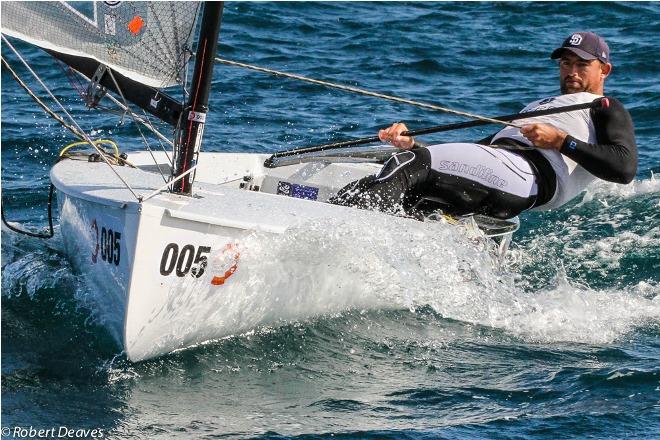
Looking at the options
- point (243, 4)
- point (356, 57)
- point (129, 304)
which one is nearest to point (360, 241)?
point (129, 304)

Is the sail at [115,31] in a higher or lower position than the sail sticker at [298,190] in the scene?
higher

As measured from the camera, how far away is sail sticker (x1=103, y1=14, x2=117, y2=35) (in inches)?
176

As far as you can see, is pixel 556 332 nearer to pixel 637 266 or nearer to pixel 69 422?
pixel 637 266

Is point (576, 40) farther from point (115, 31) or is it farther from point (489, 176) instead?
point (115, 31)

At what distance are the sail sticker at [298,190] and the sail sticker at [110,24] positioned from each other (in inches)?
75.7

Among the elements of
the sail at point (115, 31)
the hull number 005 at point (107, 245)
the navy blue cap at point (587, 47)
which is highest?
the navy blue cap at point (587, 47)

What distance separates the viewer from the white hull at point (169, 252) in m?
4.11

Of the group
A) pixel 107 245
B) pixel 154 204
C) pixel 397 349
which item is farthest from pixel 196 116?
pixel 397 349

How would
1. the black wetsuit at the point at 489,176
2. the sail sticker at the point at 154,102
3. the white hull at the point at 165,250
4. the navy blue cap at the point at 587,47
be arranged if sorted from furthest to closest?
the navy blue cap at the point at 587,47 → the black wetsuit at the point at 489,176 → the sail sticker at the point at 154,102 → the white hull at the point at 165,250

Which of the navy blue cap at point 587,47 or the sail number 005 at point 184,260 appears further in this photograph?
the navy blue cap at point 587,47

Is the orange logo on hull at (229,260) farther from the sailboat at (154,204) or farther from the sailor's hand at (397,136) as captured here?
the sailor's hand at (397,136)

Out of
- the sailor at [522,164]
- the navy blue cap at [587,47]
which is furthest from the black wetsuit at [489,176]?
the navy blue cap at [587,47]

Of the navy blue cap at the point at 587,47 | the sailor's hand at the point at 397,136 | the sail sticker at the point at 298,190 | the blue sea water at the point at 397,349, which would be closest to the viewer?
the blue sea water at the point at 397,349

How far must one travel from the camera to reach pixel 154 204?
4098 mm
